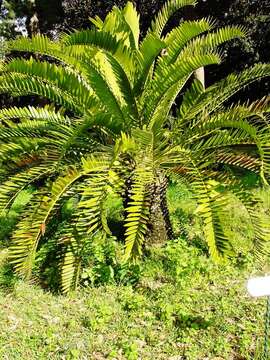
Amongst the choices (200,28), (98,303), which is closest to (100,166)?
(98,303)

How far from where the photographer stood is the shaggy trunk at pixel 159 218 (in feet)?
15.3

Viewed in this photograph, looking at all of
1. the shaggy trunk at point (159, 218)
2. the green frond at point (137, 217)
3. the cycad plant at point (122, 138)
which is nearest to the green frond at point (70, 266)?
the cycad plant at point (122, 138)

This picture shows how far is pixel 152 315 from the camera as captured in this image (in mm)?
3697

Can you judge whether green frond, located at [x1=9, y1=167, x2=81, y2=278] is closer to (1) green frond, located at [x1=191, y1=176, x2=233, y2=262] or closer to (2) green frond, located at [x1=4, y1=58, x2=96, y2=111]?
(2) green frond, located at [x1=4, y1=58, x2=96, y2=111]

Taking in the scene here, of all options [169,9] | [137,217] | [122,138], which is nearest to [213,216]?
[137,217]

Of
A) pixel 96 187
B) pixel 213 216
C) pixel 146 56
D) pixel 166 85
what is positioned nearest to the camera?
pixel 213 216

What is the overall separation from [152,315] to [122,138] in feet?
4.97

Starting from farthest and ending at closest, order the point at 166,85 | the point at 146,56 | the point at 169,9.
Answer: the point at 169,9 → the point at 166,85 → the point at 146,56

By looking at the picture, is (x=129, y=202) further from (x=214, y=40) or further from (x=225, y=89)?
(x=214, y=40)

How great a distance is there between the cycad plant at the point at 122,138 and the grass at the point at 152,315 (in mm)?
307

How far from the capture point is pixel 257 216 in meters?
3.72

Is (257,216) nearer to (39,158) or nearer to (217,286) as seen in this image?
(217,286)

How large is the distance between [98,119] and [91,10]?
7721 mm

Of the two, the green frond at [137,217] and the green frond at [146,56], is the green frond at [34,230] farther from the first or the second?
the green frond at [146,56]
